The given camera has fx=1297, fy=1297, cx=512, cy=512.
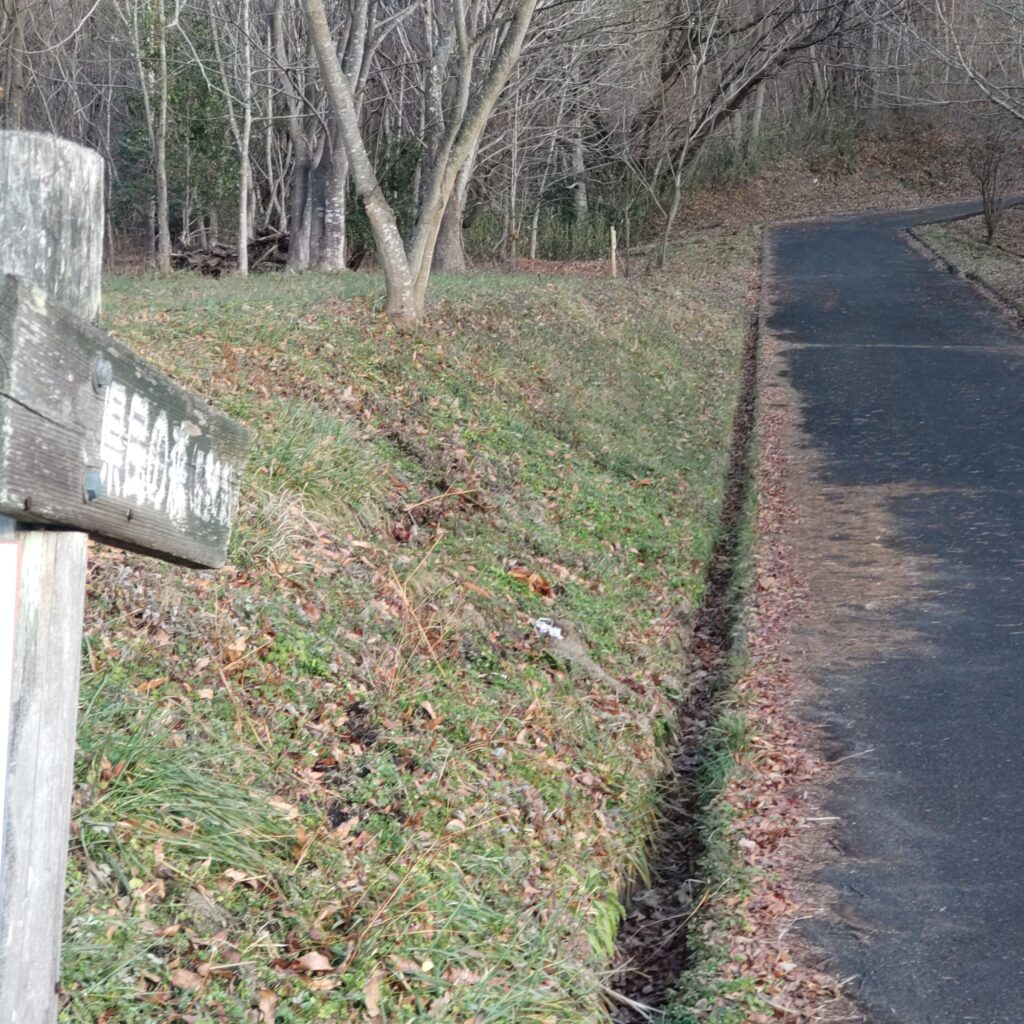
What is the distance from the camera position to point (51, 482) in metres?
1.68

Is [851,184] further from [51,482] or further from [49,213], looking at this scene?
[51,482]

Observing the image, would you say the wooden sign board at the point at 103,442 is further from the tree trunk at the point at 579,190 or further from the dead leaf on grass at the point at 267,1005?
the tree trunk at the point at 579,190

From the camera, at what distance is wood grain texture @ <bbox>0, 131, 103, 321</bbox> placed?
5.86 ft

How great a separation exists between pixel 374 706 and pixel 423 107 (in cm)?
2615

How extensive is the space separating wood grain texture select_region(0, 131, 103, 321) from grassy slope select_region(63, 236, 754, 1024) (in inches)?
87.9

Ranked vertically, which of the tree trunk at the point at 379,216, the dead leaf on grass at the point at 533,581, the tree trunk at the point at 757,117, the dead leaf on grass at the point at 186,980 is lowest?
the dead leaf on grass at the point at 186,980

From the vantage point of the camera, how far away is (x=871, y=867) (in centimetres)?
557

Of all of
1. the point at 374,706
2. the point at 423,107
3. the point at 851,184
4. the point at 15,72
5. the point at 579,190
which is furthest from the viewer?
the point at 851,184

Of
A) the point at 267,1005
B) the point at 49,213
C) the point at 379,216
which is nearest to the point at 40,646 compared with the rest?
the point at 49,213

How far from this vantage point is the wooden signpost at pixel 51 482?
1.64m

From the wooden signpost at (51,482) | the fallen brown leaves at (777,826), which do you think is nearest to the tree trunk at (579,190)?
the fallen brown leaves at (777,826)

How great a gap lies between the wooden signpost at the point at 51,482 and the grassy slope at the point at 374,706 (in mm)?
1645

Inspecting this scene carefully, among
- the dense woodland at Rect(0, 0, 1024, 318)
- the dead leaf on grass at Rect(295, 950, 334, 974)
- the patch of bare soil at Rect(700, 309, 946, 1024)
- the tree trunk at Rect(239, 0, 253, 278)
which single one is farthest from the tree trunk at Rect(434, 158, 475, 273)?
the dead leaf on grass at Rect(295, 950, 334, 974)

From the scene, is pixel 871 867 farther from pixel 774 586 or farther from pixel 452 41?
pixel 452 41
